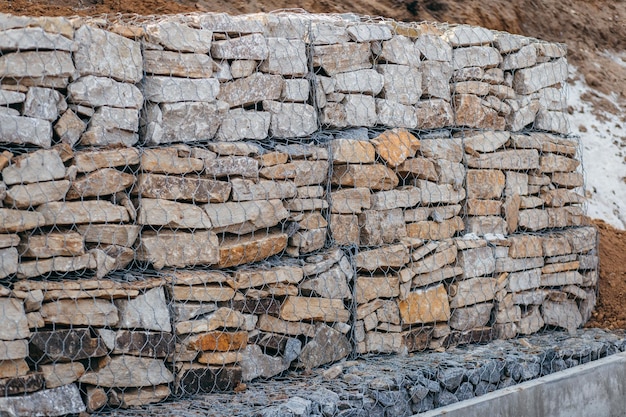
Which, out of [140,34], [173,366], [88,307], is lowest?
[173,366]

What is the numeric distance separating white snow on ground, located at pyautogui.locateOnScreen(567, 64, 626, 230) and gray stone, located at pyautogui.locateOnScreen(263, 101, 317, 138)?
16.5 feet

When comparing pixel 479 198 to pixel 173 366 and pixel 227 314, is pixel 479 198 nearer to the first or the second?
pixel 227 314

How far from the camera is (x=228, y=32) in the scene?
5.80 meters

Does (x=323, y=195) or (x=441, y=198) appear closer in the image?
(x=323, y=195)

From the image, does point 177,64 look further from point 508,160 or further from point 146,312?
point 508,160

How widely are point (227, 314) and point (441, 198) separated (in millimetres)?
2169

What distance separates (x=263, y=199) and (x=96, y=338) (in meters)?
1.49

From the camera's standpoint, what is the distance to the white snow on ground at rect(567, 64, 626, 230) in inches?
402

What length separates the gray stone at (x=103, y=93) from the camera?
16.7 ft

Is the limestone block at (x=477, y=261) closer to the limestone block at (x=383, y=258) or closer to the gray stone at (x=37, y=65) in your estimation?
the limestone block at (x=383, y=258)

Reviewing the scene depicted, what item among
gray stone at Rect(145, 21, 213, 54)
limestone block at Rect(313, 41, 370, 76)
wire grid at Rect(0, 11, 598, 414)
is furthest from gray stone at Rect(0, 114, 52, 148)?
limestone block at Rect(313, 41, 370, 76)

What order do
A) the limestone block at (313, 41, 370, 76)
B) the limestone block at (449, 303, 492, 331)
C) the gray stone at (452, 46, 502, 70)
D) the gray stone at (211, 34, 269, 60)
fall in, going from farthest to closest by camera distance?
the gray stone at (452, 46, 502, 70) < the limestone block at (449, 303, 492, 331) < the limestone block at (313, 41, 370, 76) < the gray stone at (211, 34, 269, 60)

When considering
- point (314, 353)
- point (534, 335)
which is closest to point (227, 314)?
point (314, 353)

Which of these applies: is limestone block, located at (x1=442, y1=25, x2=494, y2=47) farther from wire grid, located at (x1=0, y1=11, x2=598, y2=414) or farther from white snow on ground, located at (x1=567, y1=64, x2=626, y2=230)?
white snow on ground, located at (x1=567, y1=64, x2=626, y2=230)
